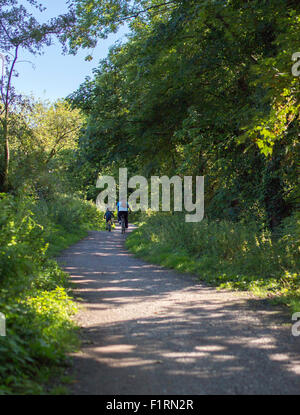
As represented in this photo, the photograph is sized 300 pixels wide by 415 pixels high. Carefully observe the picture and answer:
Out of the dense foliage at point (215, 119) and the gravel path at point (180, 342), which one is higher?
the dense foliage at point (215, 119)

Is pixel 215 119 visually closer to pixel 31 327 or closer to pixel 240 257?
pixel 240 257

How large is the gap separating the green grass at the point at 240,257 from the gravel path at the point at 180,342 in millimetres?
656

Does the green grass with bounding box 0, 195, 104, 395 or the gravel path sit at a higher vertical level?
the green grass with bounding box 0, 195, 104, 395

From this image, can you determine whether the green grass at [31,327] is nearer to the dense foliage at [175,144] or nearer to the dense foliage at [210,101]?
the dense foliage at [175,144]

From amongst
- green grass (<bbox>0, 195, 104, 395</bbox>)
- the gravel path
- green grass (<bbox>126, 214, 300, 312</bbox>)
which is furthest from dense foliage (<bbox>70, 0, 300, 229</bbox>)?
green grass (<bbox>0, 195, 104, 395</bbox>)

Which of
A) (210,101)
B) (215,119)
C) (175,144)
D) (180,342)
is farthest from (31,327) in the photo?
(175,144)

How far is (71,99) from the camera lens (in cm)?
1975

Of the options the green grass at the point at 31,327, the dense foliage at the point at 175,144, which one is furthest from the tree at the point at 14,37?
the green grass at the point at 31,327

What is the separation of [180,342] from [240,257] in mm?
5897

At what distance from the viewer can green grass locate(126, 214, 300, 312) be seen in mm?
9281

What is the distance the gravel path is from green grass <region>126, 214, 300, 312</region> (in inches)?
25.8

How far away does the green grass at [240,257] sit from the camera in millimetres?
9281

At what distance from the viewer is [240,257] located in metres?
11.3

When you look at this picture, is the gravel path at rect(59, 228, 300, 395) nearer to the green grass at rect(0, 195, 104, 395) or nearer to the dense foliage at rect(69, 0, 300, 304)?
the green grass at rect(0, 195, 104, 395)
